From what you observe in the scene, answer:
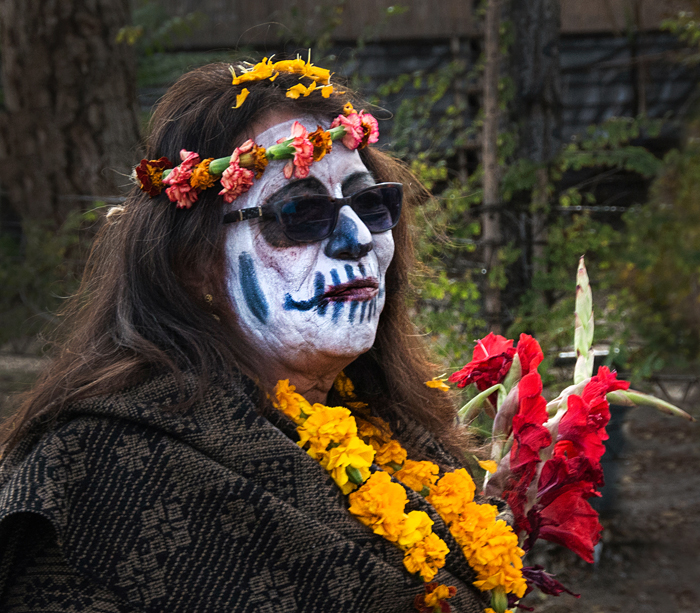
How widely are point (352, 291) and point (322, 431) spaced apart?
309mm

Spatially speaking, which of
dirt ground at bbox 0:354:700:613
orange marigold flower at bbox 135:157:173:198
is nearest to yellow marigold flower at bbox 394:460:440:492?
orange marigold flower at bbox 135:157:173:198

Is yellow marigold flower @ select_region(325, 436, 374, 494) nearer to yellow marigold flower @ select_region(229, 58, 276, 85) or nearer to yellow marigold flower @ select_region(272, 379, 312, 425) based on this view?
yellow marigold flower @ select_region(272, 379, 312, 425)

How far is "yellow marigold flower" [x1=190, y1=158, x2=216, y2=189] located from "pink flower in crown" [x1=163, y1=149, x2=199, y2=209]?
13 millimetres

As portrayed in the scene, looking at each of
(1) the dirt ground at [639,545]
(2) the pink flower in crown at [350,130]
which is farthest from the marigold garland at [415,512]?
(1) the dirt ground at [639,545]

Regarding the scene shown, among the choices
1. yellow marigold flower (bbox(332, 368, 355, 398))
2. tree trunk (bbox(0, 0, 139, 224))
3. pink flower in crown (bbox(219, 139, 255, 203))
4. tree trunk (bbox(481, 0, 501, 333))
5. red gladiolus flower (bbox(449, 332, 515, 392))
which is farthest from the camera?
tree trunk (bbox(0, 0, 139, 224))

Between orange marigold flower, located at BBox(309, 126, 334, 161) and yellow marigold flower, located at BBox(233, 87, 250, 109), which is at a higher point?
yellow marigold flower, located at BBox(233, 87, 250, 109)

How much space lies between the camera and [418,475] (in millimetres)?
1756

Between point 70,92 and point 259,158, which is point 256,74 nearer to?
point 259,158

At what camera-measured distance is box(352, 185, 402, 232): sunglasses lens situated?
1.71 metres

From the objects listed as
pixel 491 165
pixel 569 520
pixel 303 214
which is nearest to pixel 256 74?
pixel 303 214

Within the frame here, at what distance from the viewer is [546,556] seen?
4.33 metres

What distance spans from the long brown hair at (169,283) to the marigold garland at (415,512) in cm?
20

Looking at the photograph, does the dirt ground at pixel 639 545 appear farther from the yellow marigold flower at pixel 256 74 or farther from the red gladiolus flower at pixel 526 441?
the red gladiolus flower at pixel 526 441

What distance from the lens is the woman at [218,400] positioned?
1.36m
